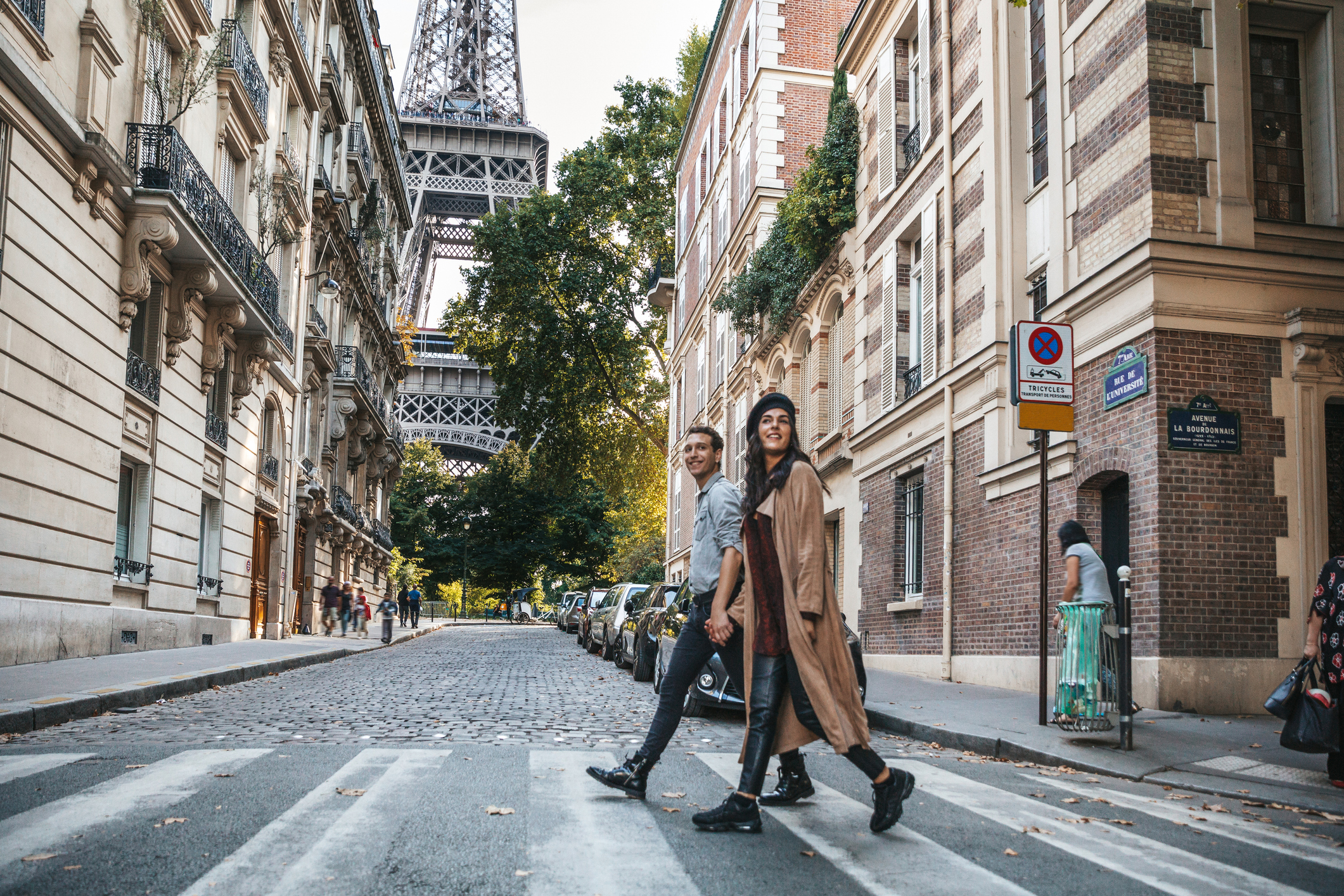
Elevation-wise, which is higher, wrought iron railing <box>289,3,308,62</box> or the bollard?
wrought iron railing <box>289,3,308,62</box>

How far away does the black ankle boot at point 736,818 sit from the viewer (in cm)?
466

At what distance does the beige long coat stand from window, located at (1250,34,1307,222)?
309 inches

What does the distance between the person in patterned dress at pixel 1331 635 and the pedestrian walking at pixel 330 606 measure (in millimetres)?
26684

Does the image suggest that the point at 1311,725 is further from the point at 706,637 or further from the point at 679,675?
the point at 679,675

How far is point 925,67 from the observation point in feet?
53.7

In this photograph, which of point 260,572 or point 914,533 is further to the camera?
point 260,572

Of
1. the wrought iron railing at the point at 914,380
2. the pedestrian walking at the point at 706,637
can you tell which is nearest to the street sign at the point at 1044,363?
the pedestrian walking at the point at 706,637

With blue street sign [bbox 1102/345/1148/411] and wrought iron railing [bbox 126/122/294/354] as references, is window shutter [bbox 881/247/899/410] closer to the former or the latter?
blue street sign [bbox 1102/345/1148/411]

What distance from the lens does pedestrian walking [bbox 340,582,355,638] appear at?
101 ft

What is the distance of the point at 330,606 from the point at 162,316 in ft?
46.4

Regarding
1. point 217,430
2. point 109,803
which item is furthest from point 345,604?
point 109,803

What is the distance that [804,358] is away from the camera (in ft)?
75.1

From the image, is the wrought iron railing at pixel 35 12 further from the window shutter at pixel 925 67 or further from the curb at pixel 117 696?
the window shutter at pixel 925 67

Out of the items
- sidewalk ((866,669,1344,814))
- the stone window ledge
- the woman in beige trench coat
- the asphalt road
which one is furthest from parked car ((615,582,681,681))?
the woman in beige trench coat
